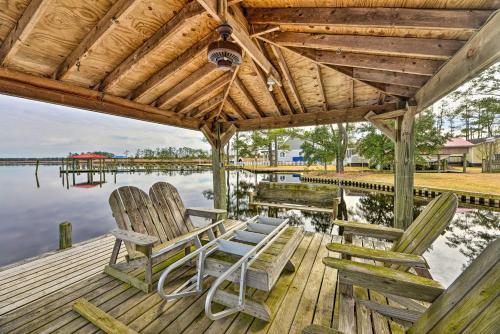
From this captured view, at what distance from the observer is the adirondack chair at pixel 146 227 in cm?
225

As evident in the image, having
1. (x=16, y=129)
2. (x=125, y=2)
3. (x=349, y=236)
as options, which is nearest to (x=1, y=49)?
(x=125, y=2)

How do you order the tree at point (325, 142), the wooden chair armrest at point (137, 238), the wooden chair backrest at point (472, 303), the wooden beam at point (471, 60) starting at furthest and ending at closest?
the tree at point (325, 142) → the wooden chair armrest at point (137, 238) → the wooden beam at point (471, 60) → the wooden chair backrest at point (472, 303)

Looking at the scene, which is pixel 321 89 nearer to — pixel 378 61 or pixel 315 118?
pixel 315 118

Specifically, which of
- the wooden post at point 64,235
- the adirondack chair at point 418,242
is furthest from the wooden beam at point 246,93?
the wooden post at point 64,235

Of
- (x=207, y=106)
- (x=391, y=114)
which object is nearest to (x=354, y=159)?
(x=391, y=114)

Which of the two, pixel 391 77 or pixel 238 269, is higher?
pixel 391 77

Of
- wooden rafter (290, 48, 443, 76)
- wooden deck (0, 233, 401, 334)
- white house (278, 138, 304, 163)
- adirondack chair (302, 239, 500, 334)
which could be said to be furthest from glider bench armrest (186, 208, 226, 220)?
white house (278, 138, 304, 163)

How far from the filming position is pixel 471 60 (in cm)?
171

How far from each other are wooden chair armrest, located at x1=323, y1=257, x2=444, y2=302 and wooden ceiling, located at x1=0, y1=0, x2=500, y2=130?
1951 mm

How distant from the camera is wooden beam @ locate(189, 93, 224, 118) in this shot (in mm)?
4102

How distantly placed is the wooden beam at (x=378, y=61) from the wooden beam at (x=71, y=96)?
9.35ft

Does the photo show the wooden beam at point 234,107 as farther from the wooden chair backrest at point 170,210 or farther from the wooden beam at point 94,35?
the wooden beam at point 94,35

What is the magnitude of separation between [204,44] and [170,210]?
90.8 inches

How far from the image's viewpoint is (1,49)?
197 cm
